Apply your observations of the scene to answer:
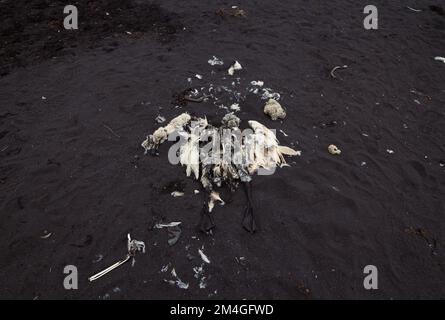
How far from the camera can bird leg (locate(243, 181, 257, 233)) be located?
3.88 meters

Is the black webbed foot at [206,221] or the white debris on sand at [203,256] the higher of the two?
the black webbed foot at [206,221]

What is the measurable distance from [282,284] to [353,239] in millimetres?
1106

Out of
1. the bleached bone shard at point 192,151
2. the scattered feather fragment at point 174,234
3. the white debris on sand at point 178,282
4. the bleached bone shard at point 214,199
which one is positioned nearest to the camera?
the white debris on sand at point 178,282

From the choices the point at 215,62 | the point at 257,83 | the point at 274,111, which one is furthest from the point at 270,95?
the point at 215,62

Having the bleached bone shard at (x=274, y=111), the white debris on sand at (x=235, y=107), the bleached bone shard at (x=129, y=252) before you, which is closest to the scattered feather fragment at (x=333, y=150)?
the bleached bone shard at (x=274, y=111)

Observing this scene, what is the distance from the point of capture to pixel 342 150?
4.91 metres

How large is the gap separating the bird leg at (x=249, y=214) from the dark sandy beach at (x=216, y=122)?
9 cm

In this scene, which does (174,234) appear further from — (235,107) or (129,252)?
(235,107)

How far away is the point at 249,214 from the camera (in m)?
4.00

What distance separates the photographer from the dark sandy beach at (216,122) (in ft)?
11.7

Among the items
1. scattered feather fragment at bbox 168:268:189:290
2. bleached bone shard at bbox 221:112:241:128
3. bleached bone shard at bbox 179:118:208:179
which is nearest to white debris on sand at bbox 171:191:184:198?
bleached bone shard at bbox 179:118:208:179

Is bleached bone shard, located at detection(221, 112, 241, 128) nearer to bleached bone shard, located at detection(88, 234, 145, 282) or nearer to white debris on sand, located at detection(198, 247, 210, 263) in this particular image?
white debris on sand, located at detection(198, 247, 210, 263)

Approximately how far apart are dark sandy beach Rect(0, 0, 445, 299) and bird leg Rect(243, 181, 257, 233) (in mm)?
90

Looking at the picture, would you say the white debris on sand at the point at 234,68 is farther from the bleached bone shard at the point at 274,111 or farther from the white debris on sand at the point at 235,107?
the bleached bone shard at the point at 274,111
